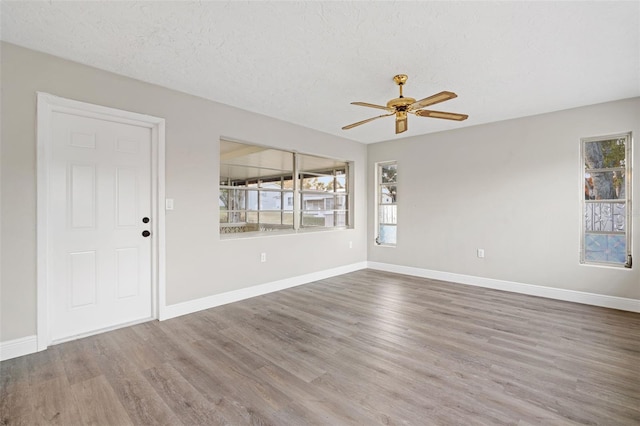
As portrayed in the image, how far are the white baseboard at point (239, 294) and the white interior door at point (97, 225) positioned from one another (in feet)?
0.84

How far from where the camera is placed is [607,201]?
3.79 m

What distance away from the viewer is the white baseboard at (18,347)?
2.36 meters

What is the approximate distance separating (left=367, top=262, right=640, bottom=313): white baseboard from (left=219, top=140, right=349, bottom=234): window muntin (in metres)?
1.58

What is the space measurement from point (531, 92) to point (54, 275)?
5.23m

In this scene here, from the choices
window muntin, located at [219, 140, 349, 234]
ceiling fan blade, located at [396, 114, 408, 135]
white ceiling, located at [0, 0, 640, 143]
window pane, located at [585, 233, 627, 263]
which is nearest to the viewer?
white ceiling, located at [0, 0, 640, 143]

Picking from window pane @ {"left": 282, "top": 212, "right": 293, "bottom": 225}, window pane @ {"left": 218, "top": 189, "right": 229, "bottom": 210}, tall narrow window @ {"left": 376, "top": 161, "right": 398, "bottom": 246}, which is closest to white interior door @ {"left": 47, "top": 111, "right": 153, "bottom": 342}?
window pane @ {"left": 218, "top": 189, "right": 229, "bottom": 210}

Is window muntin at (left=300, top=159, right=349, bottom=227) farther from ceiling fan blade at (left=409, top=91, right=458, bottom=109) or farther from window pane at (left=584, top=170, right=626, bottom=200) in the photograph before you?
window pane at (left=584, top=170, right=626, bottom=200)

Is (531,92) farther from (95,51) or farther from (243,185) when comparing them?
(95,51)

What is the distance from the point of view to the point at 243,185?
13.4 feet

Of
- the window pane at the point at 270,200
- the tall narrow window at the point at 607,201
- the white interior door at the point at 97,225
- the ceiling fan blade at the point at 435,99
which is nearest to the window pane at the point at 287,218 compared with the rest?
the window pane at the point at 270,200

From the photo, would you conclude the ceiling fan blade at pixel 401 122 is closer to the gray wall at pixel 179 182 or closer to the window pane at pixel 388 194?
the gray wall at pixel 179 182

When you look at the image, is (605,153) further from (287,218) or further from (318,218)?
(287,218)

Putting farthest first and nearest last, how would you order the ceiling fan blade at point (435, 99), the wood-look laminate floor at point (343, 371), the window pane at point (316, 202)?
the window pane at point (316, 202)
the ceiling fan blade at point (435, 99)
the wood-look laminate floor at point (343, 371)

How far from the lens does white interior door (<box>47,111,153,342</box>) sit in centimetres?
270
